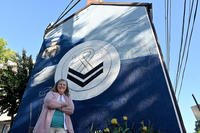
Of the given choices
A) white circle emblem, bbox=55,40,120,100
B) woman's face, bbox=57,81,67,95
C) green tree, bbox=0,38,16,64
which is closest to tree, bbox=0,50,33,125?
green tree, bbox=0,38,16,64

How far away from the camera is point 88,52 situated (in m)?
10.1

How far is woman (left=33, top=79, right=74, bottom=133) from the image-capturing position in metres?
6.14

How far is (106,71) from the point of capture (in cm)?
923

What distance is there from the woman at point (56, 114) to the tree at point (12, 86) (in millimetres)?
10390

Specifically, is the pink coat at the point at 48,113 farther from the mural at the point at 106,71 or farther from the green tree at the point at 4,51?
the green tree at the point at 4,51

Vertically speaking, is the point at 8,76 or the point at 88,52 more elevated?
the point at 8,76

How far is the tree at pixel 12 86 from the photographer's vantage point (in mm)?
16297

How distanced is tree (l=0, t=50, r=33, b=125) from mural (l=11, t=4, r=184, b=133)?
576 cm

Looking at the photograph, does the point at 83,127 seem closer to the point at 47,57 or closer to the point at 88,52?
the point at 88,52

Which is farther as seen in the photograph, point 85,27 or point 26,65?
point 26,65

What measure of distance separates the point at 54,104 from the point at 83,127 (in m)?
2.47

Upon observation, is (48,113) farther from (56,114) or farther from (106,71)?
(106,71)

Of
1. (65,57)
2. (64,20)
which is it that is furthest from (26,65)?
(65,57)

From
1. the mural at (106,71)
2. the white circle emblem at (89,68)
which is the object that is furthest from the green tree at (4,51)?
the white circle emblem at (89,68)
